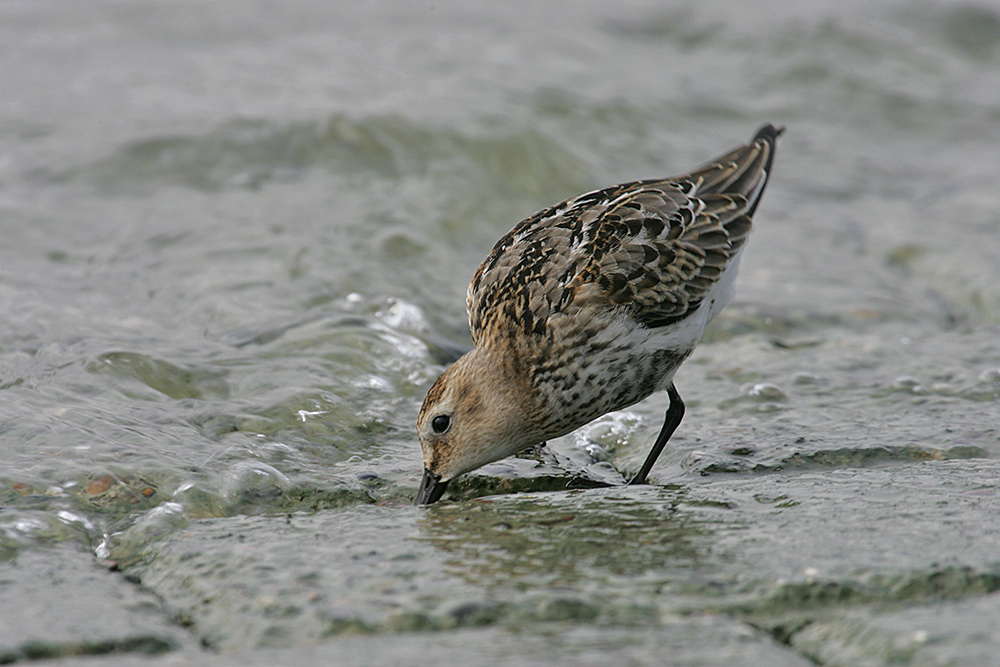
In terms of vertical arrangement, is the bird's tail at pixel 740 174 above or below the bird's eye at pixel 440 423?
above

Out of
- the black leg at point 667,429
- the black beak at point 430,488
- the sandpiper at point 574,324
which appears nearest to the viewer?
the black beak at point 430,488

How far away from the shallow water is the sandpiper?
11.4 inches

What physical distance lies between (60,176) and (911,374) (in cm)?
668

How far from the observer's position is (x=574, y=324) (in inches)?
185

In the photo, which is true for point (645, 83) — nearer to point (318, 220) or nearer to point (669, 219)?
point (318, 220)

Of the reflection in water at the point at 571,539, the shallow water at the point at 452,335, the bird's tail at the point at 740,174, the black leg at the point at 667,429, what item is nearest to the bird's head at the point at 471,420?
the shallow water at the point at 452,335

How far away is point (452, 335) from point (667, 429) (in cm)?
213

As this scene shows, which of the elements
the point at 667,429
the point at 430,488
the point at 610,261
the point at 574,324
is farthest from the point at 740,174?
the point at 430,488

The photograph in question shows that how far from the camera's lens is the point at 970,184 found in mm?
10008

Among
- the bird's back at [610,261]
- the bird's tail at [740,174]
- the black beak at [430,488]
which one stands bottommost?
the black beak at [430,488]

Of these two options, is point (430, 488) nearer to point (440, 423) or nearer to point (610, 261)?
point (440, 423)

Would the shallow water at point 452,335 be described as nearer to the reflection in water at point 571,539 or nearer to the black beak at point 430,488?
the reflection in water at point 571,539

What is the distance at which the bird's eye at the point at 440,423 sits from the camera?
4.45m

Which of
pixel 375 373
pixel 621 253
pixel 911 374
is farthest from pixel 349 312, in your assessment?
pixel 911 374
